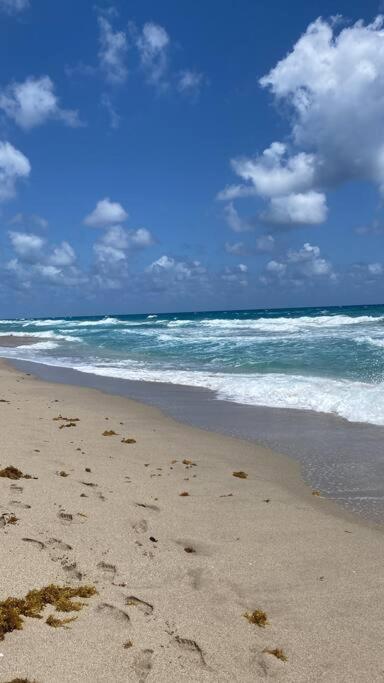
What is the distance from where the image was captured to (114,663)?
2.67 m

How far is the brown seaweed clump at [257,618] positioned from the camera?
318 centimetres

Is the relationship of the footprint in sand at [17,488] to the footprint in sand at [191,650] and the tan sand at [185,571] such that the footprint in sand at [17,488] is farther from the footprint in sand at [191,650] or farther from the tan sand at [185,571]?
the footprint in sand at [191,650]

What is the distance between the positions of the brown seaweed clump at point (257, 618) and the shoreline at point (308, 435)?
232 cm

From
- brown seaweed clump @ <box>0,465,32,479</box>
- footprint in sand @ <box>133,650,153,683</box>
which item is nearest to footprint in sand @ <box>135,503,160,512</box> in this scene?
brown seaweed clump @ <box>0,465,32,479</box>

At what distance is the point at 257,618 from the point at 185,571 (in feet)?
2.48

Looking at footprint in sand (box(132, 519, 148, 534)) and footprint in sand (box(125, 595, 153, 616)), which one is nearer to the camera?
footprint in sand (box(125, 595, 153, 616))

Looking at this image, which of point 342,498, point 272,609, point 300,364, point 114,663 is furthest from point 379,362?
point 114,663

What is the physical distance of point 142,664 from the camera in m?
2.70

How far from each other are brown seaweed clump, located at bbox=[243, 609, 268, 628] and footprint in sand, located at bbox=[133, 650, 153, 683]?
2.39ft

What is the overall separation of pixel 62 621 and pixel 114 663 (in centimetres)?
45

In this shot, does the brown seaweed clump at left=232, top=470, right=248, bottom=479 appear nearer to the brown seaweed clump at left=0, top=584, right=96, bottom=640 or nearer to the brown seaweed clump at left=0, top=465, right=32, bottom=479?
the brown seaweed clump at left=0, top=465, right=32, bottom=479

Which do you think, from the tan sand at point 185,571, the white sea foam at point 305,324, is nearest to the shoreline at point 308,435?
the tan sand at point 185,571

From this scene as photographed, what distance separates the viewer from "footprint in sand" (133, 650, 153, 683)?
2613 millimetres

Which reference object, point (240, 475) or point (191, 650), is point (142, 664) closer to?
point (191, 650)
